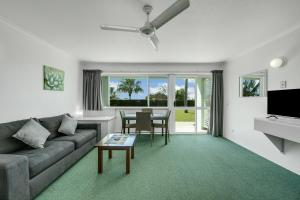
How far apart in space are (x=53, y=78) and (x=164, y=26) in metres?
2.81

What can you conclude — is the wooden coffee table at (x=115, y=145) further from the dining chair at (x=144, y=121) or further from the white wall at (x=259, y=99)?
the white wall at (x=259, y=99)

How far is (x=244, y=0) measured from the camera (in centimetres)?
210

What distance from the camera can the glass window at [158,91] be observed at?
6020 millimetres

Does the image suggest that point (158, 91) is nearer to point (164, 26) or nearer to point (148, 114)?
point (148, 114)

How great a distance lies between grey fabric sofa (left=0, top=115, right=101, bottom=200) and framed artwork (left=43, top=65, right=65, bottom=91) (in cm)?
77

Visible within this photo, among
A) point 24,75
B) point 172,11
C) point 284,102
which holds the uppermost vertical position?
point 172,11

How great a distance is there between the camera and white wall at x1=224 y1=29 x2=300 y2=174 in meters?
2.94

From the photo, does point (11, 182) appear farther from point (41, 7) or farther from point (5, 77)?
point (41, 7)

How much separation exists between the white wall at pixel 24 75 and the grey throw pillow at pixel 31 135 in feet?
1.29

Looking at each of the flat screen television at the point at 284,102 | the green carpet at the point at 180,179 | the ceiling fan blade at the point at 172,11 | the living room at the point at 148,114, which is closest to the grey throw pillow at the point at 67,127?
the living room at the point at 148,114

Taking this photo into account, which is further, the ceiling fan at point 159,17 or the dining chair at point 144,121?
the dining chair at point 144,121

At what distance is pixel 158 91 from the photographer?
6.06 meters

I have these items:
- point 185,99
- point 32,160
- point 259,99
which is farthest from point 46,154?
point 185,99

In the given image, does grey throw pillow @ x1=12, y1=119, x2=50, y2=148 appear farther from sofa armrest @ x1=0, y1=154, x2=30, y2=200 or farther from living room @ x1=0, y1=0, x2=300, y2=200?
sofa armrest @ x1=0, y1=154, x2=30, y2=200
